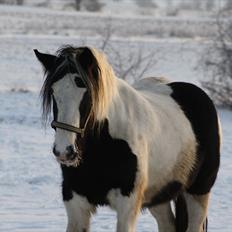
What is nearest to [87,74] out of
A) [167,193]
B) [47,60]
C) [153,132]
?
[47,60]

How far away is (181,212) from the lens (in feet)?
17.6

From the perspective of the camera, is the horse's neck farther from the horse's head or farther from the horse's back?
the horse's back

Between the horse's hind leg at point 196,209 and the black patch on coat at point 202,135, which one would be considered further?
the horse's hind leg at point 196,209

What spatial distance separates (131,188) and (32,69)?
16.0m

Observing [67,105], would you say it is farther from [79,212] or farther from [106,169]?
[79,212]

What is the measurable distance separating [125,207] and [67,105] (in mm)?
748

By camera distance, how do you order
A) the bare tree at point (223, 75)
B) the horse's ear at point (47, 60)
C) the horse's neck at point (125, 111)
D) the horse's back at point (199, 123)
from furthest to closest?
the bare tree at point (223, 75)
the horse's back at point (199, 123)
the horse's neck at point (125, 111)
the horse's ear at point (47, 60)

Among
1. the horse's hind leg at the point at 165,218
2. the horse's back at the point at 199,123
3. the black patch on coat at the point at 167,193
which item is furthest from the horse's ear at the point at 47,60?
the horse's hind leg at the point at 165,218

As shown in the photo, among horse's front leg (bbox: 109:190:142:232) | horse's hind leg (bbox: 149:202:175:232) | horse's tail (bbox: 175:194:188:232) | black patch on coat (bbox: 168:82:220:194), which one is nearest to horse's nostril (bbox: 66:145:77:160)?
horse's front leg (bbox: 109:190:142:232)

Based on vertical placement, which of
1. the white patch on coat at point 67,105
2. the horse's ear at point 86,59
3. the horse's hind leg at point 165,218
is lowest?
the horse's hind leg at point 165,218

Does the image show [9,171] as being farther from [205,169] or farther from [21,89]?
[21,89]

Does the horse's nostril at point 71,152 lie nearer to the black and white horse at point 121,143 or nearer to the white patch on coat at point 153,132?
the black and white horse at point 121,143

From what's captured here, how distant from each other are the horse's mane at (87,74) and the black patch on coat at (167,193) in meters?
0.86

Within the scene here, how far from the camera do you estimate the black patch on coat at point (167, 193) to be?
4.86 m
